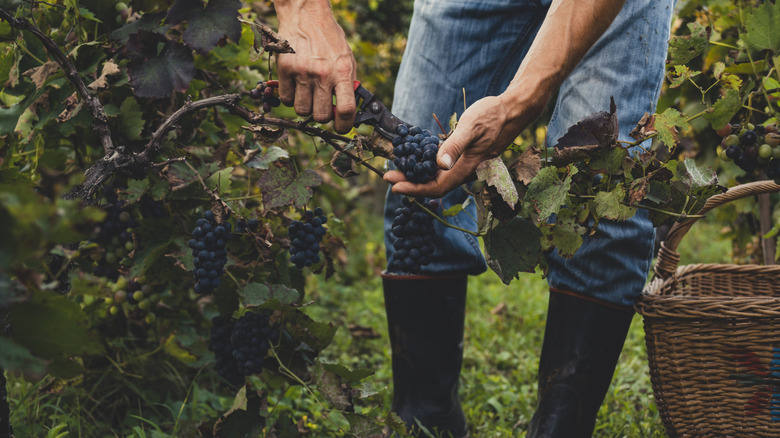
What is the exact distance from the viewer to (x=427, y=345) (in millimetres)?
1712

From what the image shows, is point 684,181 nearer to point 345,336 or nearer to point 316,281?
point 345,336

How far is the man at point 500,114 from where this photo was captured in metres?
1.22

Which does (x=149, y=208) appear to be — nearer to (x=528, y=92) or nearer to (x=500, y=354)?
(x=528, y=92)

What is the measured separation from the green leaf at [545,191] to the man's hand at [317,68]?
0.40 m

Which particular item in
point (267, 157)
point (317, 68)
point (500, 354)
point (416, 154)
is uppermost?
point (317, 68)

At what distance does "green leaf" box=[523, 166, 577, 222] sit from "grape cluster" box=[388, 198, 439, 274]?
0.24 metres

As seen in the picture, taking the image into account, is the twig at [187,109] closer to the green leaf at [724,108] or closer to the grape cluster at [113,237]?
the grape cluster at [113,237]

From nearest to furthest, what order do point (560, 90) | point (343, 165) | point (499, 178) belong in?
point (499, 178)
point (343, 165)
point (560, 90)

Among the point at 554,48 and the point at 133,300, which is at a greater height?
the point at 554,48

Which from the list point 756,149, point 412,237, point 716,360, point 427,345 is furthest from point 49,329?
point 756,149

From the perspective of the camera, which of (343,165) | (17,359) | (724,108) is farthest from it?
(724,108)

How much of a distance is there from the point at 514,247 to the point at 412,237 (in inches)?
8.8

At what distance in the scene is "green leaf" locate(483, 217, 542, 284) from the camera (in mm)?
1235

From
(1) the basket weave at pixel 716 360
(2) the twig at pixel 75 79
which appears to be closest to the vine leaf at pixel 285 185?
(2) the twig at pixel 75 79
